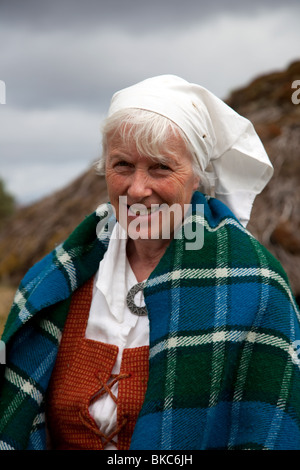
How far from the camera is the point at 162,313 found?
1861mm

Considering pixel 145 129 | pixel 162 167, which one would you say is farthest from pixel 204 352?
pixel 145 129

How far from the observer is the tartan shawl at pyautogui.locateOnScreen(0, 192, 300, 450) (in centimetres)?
172

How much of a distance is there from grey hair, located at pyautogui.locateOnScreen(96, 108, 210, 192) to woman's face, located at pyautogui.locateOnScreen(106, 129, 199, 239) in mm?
22

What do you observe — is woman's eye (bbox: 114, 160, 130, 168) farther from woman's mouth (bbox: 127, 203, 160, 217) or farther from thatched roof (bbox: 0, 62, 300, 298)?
thatched roof (bbox: 0, 62, 300, 298)

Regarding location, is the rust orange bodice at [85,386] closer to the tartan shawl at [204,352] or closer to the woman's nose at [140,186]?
the tartan shawl at [204,352]

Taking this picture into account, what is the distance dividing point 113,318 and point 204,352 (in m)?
0.40

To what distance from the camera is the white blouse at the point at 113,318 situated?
1873mm

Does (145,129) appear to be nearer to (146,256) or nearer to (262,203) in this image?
(146,256)
